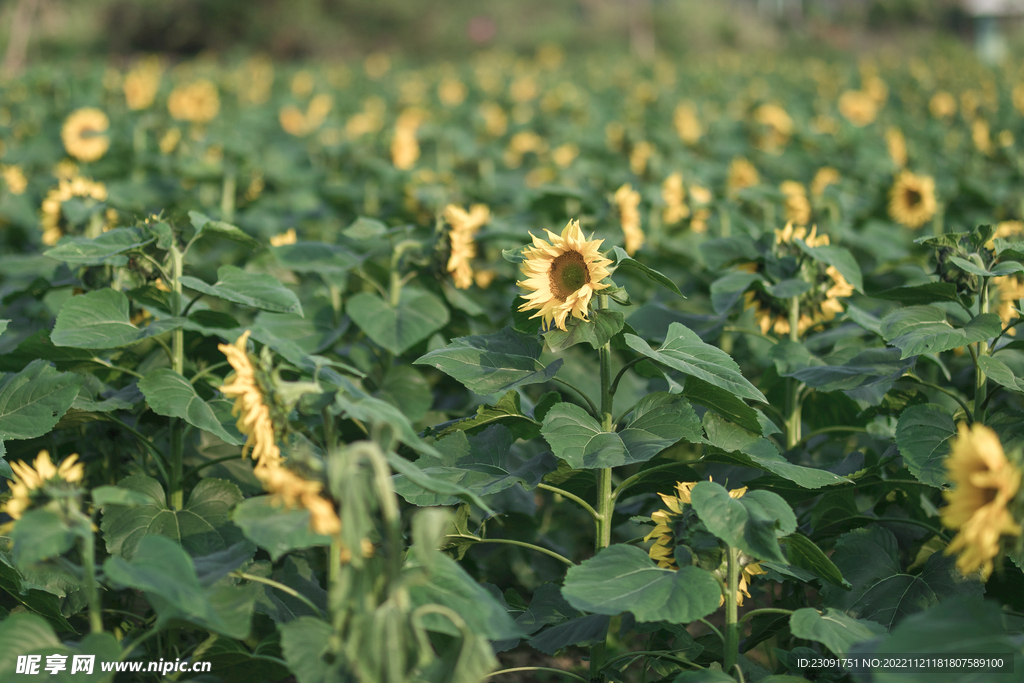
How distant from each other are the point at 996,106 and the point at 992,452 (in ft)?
33.2

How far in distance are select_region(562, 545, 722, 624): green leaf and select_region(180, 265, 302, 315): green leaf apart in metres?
0.98

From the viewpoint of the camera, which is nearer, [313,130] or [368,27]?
[313,130]

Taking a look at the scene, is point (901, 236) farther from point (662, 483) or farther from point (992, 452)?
point (992, 452)

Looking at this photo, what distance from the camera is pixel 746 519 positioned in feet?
5.51

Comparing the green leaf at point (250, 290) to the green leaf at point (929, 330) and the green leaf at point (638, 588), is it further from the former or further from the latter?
the green leaf at point (929, 330)

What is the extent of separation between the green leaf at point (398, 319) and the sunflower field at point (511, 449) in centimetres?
1

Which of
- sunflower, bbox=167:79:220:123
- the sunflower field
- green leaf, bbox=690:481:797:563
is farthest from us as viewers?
sunflower, bbox=167:79:220:123

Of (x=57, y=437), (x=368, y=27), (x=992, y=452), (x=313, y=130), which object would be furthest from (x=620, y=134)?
(x=368, y=27)

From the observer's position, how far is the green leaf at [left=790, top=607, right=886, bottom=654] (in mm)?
1611

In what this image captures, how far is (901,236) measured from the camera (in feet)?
14.6

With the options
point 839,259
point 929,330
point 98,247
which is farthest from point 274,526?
point 839,259

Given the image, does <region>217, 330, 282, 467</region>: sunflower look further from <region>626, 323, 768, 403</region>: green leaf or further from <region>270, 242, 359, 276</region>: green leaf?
<region>270, 242, 359, 276</region>: green leaf

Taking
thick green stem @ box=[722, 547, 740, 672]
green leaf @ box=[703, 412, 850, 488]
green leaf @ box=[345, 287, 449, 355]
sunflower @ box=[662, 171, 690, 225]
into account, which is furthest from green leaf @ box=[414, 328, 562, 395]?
sunflower @ box=[662, 171, 690, 225]

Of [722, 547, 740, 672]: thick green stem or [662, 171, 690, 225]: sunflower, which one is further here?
[662, 171, 690, 225]: sunflower
